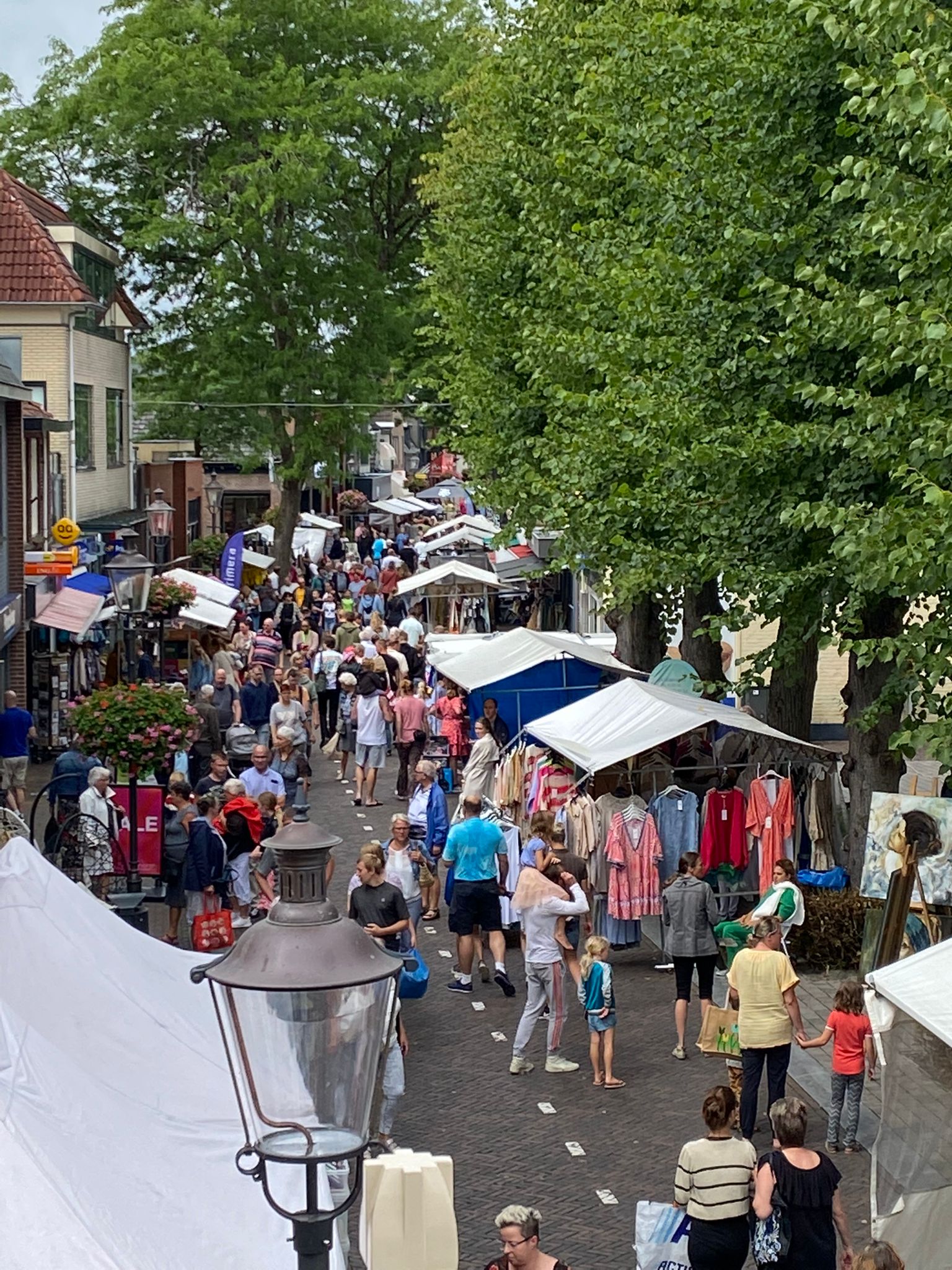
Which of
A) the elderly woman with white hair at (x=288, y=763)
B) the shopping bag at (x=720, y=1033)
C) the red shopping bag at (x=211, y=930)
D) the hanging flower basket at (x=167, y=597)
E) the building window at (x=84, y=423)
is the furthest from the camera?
the building window at (x=84, y=423)

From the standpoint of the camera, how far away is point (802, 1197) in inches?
312

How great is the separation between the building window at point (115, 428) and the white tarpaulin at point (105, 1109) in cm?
2713

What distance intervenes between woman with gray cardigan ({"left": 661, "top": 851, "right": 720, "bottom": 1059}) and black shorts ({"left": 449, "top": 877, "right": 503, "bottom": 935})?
1.88 metres

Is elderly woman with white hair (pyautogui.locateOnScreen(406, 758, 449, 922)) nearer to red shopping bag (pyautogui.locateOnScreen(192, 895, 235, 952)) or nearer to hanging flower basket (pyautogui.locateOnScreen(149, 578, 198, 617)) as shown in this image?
red shopping bag (pyautogui.locateOnScreen(192, 895, 235, 952))

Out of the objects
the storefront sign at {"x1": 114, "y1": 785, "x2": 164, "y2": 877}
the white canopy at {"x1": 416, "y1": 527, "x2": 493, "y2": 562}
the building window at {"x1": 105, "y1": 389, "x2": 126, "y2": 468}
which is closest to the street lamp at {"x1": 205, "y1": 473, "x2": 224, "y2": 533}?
the white canopy at {"x1": 416, "y1": 527, "x2": 493, "y2": 562}

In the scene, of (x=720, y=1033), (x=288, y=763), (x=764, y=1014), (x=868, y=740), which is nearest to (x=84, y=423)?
(x=288, y=763)

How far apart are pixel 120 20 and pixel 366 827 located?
30922 mm

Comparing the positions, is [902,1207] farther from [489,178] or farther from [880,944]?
[489,178]

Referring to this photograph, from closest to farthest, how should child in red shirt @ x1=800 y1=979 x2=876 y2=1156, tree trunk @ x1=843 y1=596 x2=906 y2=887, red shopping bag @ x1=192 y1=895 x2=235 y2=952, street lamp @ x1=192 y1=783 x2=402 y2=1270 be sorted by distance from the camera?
street lamp @ x1=192 y1=783 x2=402 y2=1270 → child in red shirt @ x1=800 y1=979 x2=876 y2=1156 → red shopping bag @ x1=192 y1=895 x2=235 y2=952 → tree trunk @ x1=843 y1=596 x2=906 y2=887

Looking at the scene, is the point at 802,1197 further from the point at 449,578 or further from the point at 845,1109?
the point at 449,578

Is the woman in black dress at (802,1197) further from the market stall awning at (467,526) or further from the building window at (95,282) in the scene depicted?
the market stall awning at (467,526)

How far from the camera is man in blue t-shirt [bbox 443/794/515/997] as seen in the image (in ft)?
46.5

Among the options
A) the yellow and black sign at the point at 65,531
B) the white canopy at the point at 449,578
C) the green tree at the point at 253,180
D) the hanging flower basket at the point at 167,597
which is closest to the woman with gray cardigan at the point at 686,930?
the hanging flower basket at the point at 167,597

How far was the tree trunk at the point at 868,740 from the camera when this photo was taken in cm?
1473
